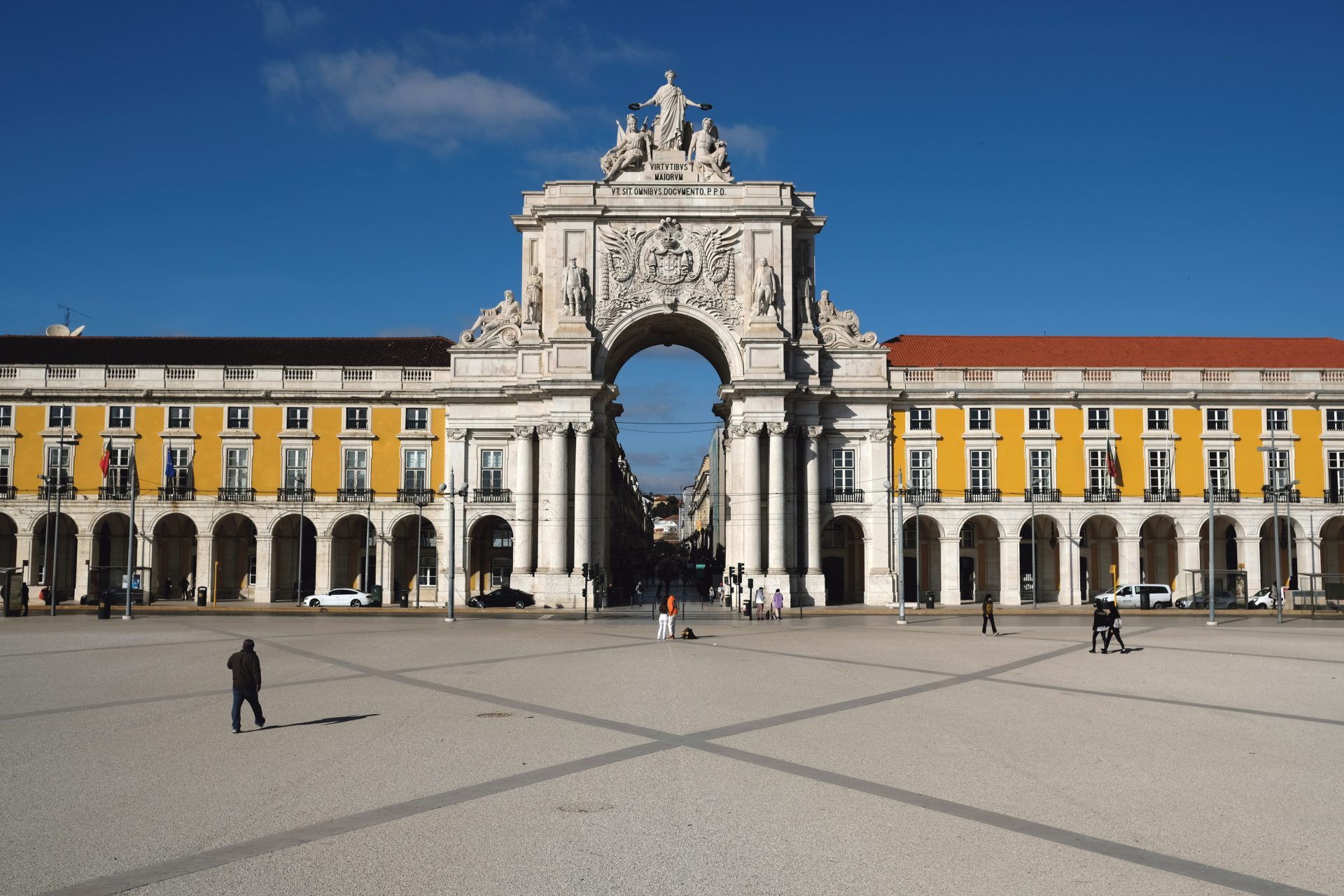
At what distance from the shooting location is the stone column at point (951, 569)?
6181 cm

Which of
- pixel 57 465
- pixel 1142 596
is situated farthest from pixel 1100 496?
pixel 57 465

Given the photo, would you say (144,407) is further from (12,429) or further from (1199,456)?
(1199,456)

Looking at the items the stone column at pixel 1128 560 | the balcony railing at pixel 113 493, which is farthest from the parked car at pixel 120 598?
the stone column at pixel 1128 560

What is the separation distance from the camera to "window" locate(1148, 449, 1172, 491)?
6222 cm

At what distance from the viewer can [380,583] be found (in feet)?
204

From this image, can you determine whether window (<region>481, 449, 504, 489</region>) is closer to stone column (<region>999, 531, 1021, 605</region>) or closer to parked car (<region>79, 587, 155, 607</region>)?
parked car (<region>79, 587, 155, 607</region>)

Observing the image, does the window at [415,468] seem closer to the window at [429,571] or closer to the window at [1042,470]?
the window at [429,571]

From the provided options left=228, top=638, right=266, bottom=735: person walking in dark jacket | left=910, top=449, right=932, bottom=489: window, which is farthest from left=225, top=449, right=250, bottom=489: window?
left=228, top=638, right=266, bottom=735: person walking in dark jacket

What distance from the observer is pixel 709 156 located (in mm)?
63719

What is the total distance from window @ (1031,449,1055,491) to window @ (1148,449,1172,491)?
5.37 meters

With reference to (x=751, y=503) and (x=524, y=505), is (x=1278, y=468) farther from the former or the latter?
(x=524, y=505)

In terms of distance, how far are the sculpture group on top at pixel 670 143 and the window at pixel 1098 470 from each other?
2578 centimetres

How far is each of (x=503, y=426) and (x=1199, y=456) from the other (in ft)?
129

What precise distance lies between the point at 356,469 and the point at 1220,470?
4900 centimetres
